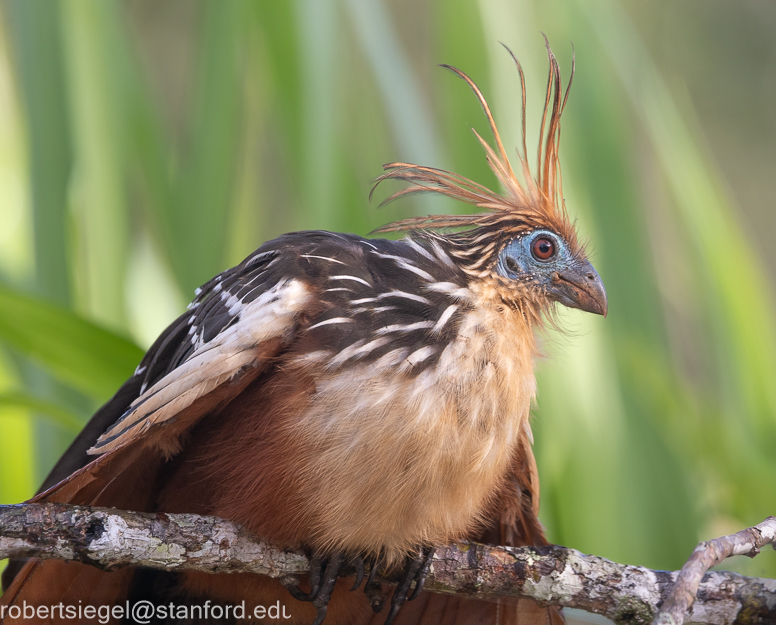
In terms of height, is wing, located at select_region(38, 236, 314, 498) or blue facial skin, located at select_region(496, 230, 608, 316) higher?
blue facial skin, located at select_region(496, 230, 608, 316)

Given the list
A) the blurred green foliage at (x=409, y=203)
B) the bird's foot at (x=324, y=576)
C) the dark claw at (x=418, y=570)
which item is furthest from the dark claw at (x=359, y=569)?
the blurred green foliage at (x=409, y=203)

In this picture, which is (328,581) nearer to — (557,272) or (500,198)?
(557,272)

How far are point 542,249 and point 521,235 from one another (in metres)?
0.06

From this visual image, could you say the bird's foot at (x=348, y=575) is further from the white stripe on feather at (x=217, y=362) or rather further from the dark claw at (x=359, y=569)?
the white stripe on feather at (x=217, y=362)

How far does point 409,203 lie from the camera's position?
8.71ft

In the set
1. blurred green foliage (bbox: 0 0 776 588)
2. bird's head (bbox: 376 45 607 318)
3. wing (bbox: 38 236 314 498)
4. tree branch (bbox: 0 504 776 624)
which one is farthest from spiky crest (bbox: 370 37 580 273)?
tree branch (bbox: 0 504 776 624)

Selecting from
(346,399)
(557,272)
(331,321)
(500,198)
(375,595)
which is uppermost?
(500,198)

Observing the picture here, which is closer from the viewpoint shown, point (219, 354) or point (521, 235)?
point (219, 354)

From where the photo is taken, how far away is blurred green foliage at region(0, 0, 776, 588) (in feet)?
8.09

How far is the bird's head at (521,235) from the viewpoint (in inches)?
64.6

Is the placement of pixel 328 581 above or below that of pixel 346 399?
below

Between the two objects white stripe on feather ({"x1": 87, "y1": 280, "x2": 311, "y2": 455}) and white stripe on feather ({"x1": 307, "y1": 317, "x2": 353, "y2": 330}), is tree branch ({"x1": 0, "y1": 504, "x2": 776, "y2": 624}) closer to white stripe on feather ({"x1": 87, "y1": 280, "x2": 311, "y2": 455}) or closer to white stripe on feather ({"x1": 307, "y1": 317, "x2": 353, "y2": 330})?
white stripe on feather ({"x1": 87, "y1": 280, "x2": 311, "y2": 455})

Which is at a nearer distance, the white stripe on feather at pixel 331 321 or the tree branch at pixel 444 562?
the tree branch at pixel 444 562

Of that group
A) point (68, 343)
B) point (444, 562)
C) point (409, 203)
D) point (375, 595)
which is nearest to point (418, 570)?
point (444, 562)
